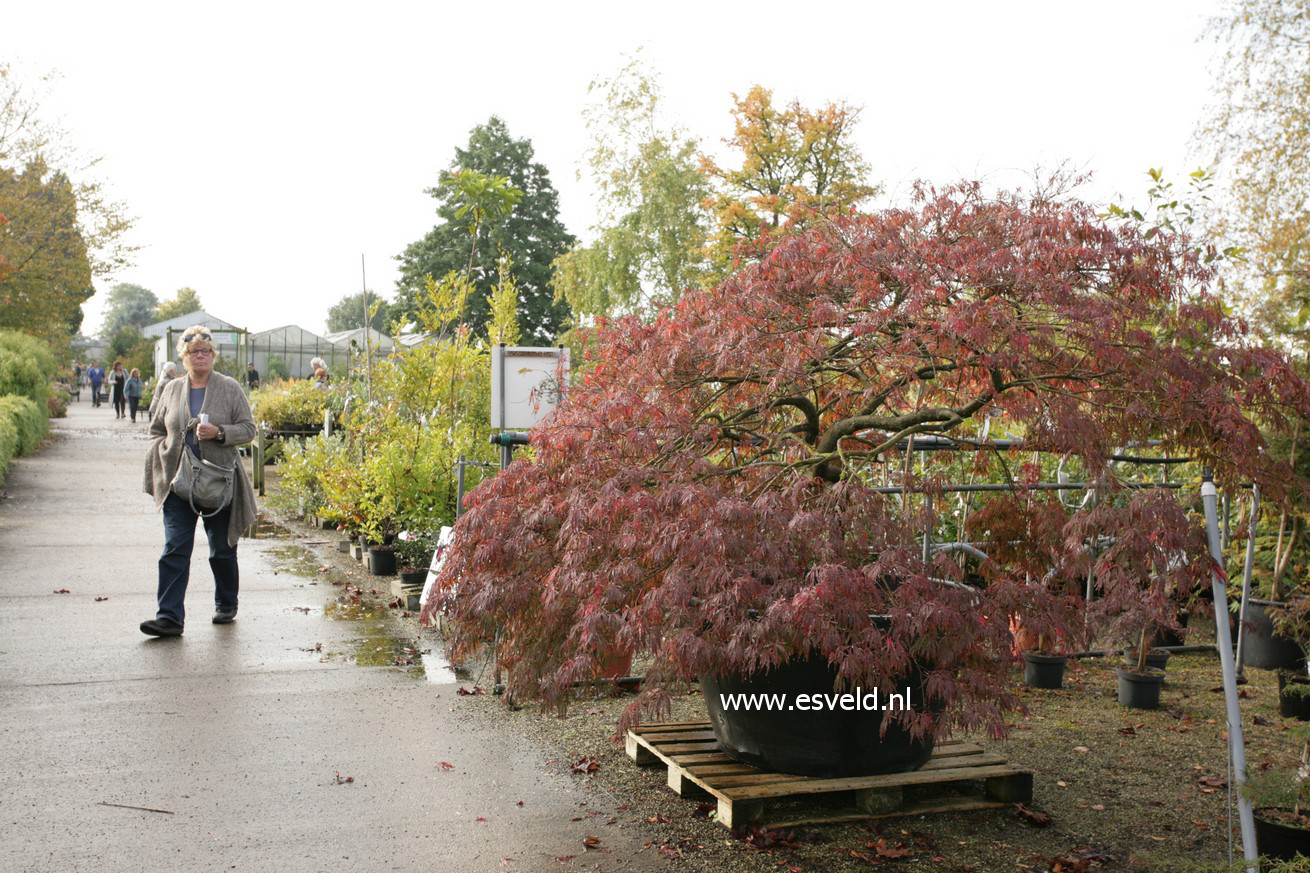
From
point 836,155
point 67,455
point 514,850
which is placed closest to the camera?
point 514,850

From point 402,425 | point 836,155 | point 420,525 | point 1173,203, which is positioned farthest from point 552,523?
point 836,155

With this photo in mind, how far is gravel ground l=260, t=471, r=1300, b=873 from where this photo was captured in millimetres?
3516

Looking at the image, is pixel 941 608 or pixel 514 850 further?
pixel 514 850

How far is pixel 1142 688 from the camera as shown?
18.4 feet

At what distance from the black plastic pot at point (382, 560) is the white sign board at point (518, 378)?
234 centimetres

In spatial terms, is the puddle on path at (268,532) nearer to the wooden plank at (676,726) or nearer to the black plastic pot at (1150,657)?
the wooden plank at (676,726)

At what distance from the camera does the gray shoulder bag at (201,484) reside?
20.8 feet

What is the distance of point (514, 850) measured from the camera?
139 inches

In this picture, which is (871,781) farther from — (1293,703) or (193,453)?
(193,453)

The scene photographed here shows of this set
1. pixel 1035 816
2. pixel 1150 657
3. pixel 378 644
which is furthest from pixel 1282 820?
pixel 378 644

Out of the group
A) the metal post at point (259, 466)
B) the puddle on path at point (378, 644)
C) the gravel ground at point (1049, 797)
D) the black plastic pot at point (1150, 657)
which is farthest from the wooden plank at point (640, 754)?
the metal post at point (259, 466)

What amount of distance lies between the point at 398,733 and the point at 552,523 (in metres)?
1.51

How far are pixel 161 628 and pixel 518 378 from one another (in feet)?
8.60

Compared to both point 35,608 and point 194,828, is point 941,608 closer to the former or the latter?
point 194,828
